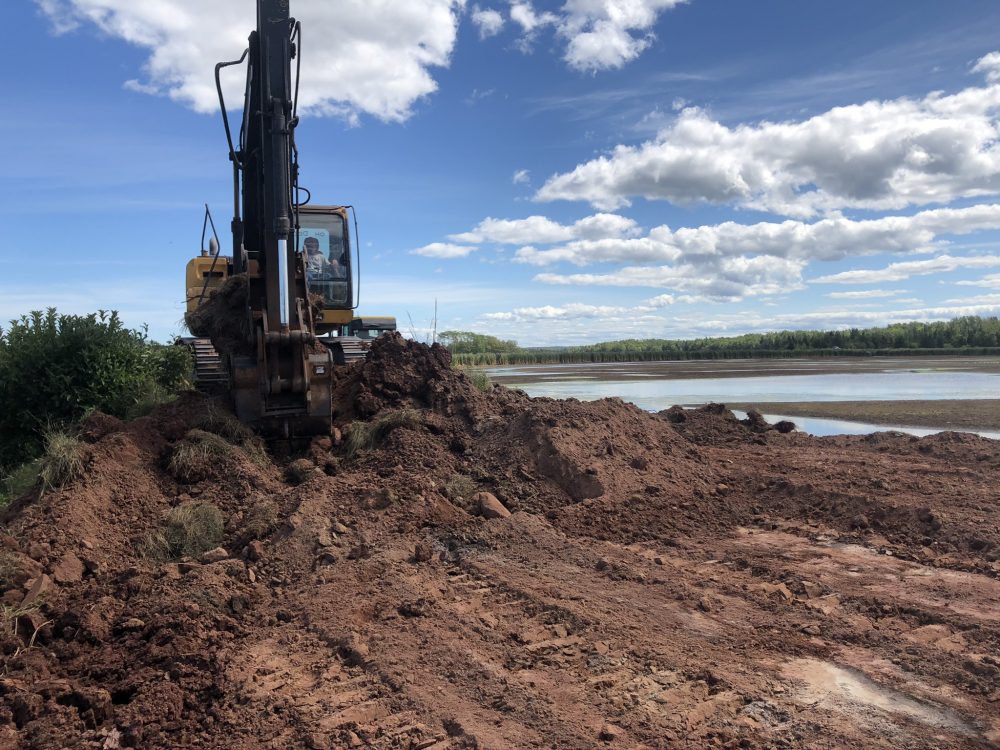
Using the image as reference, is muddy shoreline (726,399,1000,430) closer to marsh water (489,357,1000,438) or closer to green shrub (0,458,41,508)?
marsh water (489,357,1000,438)

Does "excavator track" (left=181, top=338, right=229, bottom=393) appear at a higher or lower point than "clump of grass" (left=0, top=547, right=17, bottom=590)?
higher

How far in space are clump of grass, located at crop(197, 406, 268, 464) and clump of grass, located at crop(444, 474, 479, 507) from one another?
1954 millimetres

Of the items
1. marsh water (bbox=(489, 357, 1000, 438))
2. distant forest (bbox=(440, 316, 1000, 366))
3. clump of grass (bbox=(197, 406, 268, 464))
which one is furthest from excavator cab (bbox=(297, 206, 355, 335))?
distant forest (bbox=(440, 316, 1000, 366))

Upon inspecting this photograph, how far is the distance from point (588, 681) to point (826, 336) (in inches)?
2529

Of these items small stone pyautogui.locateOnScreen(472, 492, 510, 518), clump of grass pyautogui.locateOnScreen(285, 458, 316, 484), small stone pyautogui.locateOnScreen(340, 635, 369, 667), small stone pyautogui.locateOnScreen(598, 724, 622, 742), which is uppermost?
clump of grass pyautogui.locateOnScreen(285, 458, 316, 484)

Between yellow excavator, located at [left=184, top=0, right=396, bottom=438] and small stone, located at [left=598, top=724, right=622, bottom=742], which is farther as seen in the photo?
yellow excavator, located at [left=184, top=0, right=396, bottom=438]

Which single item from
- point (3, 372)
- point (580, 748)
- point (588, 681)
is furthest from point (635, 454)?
point (3, 372)

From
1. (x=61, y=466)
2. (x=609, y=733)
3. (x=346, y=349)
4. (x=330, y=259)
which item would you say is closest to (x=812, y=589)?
(x=609, y=733)

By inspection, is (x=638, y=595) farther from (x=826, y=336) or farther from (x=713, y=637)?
(x=826, y=336)

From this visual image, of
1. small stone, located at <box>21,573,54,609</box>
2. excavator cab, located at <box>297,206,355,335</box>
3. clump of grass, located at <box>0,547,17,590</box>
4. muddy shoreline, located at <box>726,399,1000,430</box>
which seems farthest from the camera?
muddy shoreline, located at <box>726,399,1000,430</box>

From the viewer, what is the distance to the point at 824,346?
6184cm

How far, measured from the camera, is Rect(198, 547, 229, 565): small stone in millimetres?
5806

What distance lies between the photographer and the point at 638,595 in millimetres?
5184

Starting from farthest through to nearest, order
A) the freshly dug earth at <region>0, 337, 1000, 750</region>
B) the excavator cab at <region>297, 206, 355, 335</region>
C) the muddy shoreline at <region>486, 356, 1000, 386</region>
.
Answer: the muddy shoreline at <region>486, 356, 1000, 386</region> → the excavator cab at <region>297, 206, 355, 335</region> → the freshly dug earth at <region>0, 337, 1000, 750</region>
